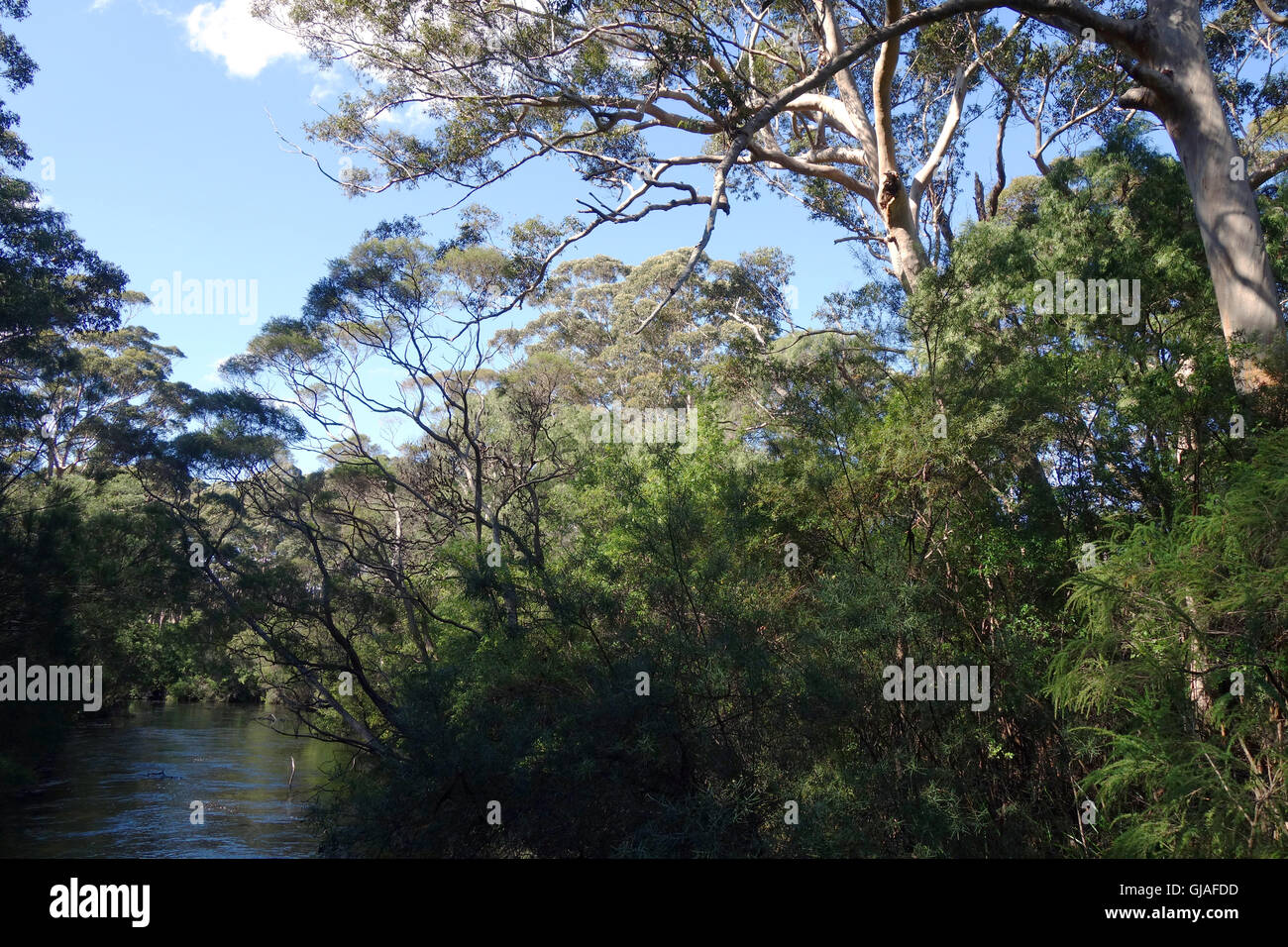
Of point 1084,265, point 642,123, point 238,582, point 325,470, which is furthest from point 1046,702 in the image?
point 325,470

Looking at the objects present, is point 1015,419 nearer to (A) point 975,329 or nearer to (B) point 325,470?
(A) point 975,329

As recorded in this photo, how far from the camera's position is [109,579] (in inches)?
507

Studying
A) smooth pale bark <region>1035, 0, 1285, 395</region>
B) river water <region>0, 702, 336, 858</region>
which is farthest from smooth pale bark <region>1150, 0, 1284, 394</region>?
river water <region>0, 702, 336, 858</region>

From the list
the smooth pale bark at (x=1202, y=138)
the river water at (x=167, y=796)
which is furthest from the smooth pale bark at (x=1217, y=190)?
the river water at (x=167, y=796)

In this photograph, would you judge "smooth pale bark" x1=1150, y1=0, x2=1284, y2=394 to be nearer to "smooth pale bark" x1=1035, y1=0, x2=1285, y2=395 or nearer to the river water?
"smooth pale bark" x1=1035, y1=0, x2=1285, y2=395

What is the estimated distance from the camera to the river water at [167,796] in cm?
1048

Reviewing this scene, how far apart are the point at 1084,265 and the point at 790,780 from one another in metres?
5.04

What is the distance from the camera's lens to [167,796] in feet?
43.2

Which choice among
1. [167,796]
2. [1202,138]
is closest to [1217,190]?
[1202,138]

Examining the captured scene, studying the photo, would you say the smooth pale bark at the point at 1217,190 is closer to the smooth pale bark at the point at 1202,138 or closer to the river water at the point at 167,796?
the smooth pale bark at the point at 1202,138

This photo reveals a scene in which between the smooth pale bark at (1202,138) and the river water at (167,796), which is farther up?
the smooth pale bark at (1202,138)

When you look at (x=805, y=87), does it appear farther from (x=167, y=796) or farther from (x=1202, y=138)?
(x=167, y=796)

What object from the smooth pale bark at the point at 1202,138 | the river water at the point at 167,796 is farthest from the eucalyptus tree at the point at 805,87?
the river water at the point at 167,796

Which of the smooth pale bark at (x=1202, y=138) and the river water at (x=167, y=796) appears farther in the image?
the river water at (x=167, y=796)
